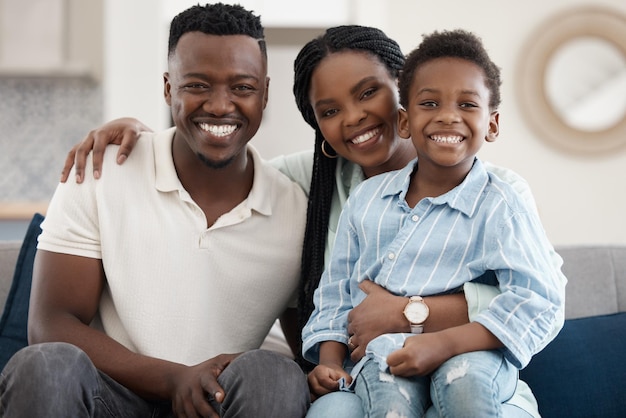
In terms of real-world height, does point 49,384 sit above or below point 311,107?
below

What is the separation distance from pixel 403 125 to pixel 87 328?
787 millimetres

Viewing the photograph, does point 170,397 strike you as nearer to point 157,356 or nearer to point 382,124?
point 157,356

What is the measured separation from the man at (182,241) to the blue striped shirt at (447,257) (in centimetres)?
24

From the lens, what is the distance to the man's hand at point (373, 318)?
57.9 inches

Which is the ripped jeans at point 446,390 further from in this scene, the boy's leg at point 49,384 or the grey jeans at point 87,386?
the boy's leg at point 49,384

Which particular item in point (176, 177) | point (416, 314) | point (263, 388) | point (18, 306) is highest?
point (176, 177)

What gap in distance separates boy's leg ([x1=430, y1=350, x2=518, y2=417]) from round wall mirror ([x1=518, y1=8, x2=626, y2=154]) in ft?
10.5

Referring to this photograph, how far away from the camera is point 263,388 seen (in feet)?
4.43

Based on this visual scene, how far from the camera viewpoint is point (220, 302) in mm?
1780

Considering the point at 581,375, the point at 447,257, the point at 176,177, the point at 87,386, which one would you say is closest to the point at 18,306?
the point at 176,177

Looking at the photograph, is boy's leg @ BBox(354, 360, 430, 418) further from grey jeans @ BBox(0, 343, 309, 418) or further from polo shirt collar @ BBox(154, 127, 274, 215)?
polo shirt collar @ BBox(154, 127, 274, 215)

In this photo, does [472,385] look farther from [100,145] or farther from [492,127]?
[100,145]

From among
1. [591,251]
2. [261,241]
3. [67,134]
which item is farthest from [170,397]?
[67,134]

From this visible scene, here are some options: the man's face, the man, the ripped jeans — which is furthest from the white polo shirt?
the ripped jeans
